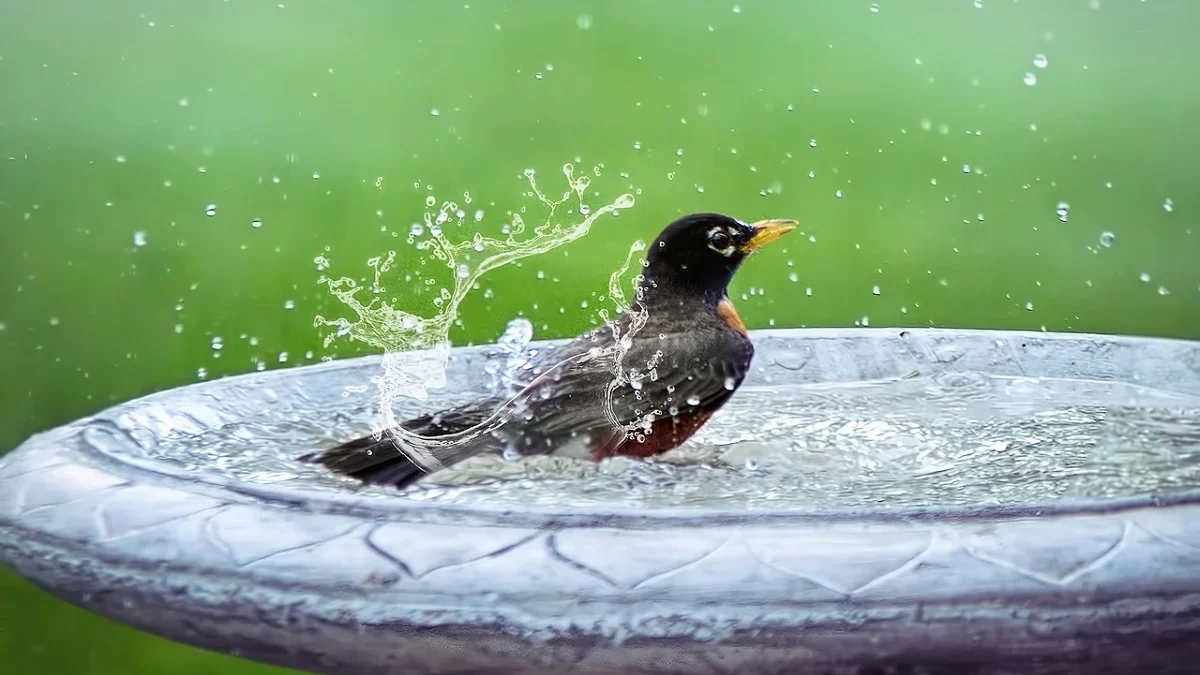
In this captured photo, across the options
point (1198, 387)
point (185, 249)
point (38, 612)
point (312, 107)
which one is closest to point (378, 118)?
point (312, 107)

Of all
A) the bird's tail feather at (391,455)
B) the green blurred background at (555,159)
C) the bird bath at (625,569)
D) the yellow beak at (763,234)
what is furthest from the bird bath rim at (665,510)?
the green blurred background at (555,159)

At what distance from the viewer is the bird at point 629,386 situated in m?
1.53

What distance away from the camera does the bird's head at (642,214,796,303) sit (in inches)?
74.2

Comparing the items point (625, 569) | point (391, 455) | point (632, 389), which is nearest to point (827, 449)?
point (632, 389)

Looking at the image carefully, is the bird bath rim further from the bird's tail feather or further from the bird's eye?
the bird's eye

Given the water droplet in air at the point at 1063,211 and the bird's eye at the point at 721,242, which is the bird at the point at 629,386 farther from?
the water droplet in air at the point at 1063,211

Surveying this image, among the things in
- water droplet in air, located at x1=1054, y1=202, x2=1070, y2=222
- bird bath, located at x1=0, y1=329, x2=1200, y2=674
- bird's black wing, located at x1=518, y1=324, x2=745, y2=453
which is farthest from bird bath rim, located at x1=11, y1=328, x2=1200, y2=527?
water droplet in air, located at x1=1054, y1=202, x2=1070, y2=222

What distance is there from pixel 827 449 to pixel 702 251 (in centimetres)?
39

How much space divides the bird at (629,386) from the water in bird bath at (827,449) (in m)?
0.03

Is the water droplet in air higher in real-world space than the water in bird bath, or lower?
higher

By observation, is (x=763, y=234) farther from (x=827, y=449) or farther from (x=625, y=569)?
(x=625, y=569)

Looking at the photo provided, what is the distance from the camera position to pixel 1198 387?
1922 mm

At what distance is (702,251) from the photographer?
189 cm

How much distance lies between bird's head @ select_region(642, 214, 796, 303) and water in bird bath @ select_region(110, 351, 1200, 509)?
0.70 ft
